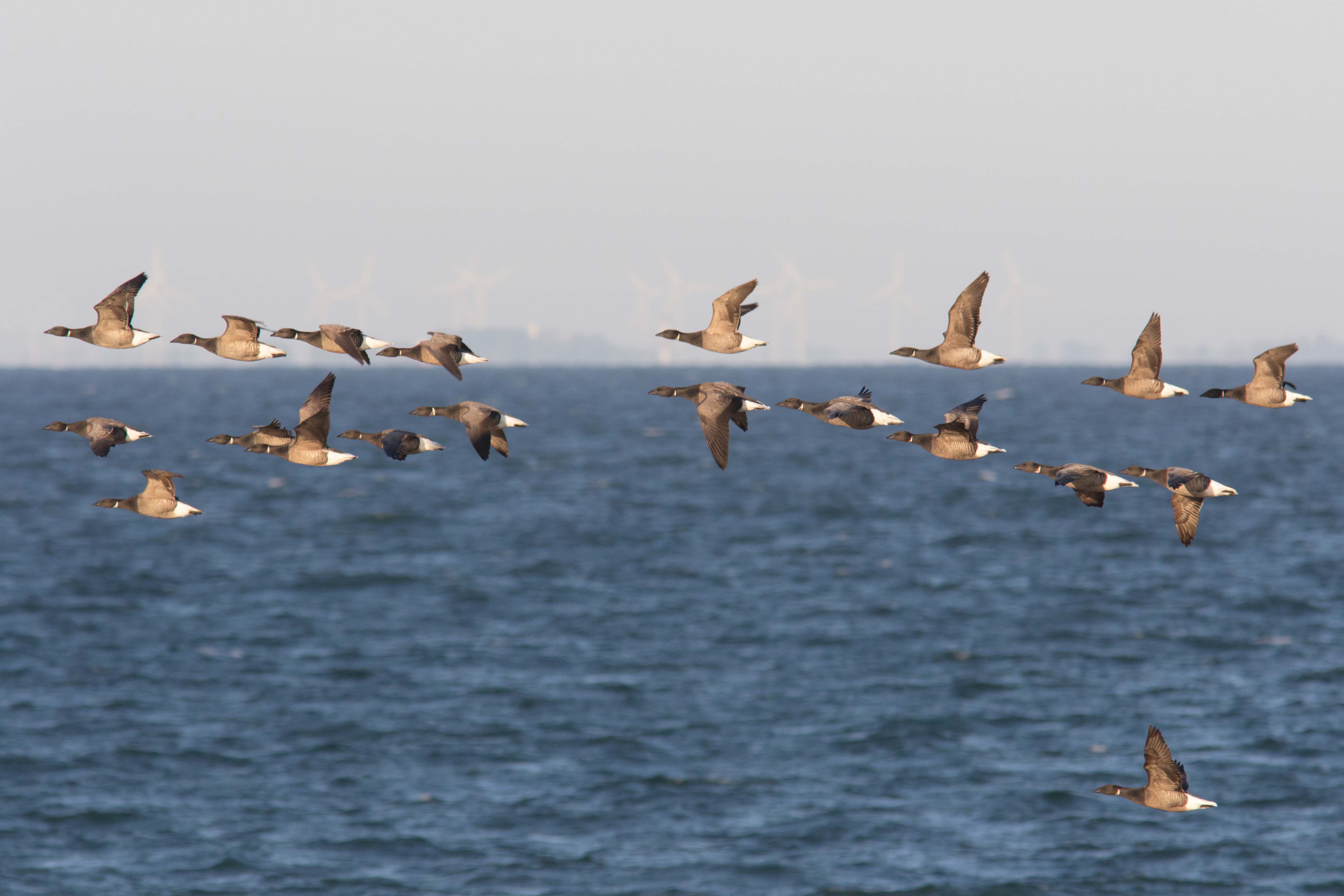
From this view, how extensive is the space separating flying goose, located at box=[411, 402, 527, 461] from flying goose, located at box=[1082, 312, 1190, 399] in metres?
6.88

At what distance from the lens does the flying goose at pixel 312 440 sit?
630 inches

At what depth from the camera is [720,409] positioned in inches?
656

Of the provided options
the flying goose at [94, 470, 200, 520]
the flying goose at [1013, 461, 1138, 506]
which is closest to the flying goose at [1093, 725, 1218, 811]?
Answer: the flying goose at [1013, 461, 1138, 506]

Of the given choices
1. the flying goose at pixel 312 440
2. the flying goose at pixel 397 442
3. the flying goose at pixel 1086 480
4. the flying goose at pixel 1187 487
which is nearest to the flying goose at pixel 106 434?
the flying goose at pixel 312 440

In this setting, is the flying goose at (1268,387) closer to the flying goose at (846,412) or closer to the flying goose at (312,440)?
the flying goose at (846,412)

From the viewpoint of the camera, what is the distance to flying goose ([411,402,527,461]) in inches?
571

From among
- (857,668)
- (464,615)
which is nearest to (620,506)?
(464,615)

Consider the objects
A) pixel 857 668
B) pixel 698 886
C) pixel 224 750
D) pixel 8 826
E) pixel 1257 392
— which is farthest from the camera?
pixel 857 668

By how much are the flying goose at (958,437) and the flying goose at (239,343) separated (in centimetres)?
809

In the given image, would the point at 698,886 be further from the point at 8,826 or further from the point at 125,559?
the point at 125,559

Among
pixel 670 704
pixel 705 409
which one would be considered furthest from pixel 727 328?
pixel 670 704

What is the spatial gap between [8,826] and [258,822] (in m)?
11.7

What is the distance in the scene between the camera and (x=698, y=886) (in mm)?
60125

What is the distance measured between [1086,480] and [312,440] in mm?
9082
